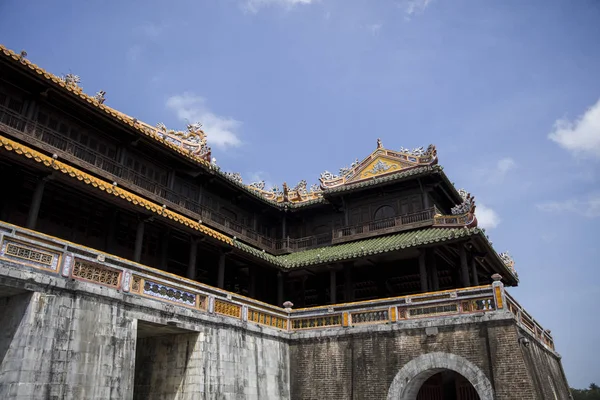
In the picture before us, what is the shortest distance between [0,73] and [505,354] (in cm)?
1802

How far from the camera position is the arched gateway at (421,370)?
15.6 m

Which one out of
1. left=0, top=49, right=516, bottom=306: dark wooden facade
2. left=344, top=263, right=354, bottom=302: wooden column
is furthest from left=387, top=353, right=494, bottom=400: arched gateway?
left=344, top=263, right=354, bottom=302: wooden column

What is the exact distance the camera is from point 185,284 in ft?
49.3

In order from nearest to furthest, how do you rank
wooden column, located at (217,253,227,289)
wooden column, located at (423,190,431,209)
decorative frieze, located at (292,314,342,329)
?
1. decorative frieze, located at (292,314,342,329)
2. wooden column, located at (217,253,227,289)
3. wooden column, located at (423,190,431,209)

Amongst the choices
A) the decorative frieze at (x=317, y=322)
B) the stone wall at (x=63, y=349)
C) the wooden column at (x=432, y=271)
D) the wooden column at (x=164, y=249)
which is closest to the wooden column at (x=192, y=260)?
the wooden column at (x=164, y=249)

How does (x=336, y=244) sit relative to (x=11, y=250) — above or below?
above

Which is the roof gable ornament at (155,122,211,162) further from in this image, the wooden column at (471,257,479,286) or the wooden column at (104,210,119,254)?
the wooden column at (471,257,479,286)

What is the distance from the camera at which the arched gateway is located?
616 inches

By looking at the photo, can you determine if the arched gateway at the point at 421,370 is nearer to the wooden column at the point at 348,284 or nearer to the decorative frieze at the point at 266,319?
the decorative frieze at the point at 266,319

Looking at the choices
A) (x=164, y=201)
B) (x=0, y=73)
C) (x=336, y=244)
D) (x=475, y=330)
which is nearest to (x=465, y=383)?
(x=475, y=330)

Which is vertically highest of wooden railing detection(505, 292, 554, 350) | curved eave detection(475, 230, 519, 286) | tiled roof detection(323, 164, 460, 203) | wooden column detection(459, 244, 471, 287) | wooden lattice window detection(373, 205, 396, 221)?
tiled roof detection(323, 164, 460, 203)

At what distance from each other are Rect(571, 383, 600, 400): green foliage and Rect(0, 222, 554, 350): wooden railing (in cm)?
4703

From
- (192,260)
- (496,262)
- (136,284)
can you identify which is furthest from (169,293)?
(496,262)

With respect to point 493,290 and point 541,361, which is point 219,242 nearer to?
point 493,290
